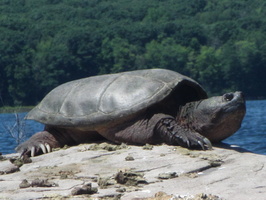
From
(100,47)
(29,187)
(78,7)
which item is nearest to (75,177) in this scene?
(29,187)

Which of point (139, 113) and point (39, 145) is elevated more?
point (139, 113)

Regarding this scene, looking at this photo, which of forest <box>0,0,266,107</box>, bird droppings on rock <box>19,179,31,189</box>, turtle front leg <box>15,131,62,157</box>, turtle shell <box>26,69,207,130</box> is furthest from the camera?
forest <box>0,0,266,107</box>

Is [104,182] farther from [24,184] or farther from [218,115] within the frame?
[218,115]

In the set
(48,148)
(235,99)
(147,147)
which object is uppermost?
(235,99)

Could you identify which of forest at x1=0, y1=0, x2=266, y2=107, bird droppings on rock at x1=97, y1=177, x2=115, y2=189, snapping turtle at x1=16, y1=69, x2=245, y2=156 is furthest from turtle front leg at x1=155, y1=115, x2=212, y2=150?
forest at x1=0, y1=0, x2=266, y2=107

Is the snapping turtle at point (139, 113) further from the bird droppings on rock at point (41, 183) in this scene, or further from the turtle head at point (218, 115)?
the bird droppings on rock at point (41, 183)

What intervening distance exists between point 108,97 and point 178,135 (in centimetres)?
80

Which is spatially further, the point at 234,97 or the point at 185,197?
the point at 234,97

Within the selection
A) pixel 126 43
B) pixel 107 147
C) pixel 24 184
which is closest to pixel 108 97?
pixel 107 147

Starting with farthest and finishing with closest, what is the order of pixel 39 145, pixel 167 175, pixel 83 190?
pixel 39 145, pixel 167 175, pixel 83 190

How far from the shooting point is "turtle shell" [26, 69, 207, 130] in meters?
5.94

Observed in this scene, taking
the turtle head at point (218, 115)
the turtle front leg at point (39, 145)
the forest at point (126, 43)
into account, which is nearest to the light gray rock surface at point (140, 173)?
the turtle head at point (218, 115)

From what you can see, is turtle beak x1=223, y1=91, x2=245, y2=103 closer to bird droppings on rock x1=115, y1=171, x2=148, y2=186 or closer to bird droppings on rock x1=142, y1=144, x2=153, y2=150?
bird droppings on rock x1=142, y1=144, x2=153, y2=150

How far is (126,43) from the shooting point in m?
54.8
